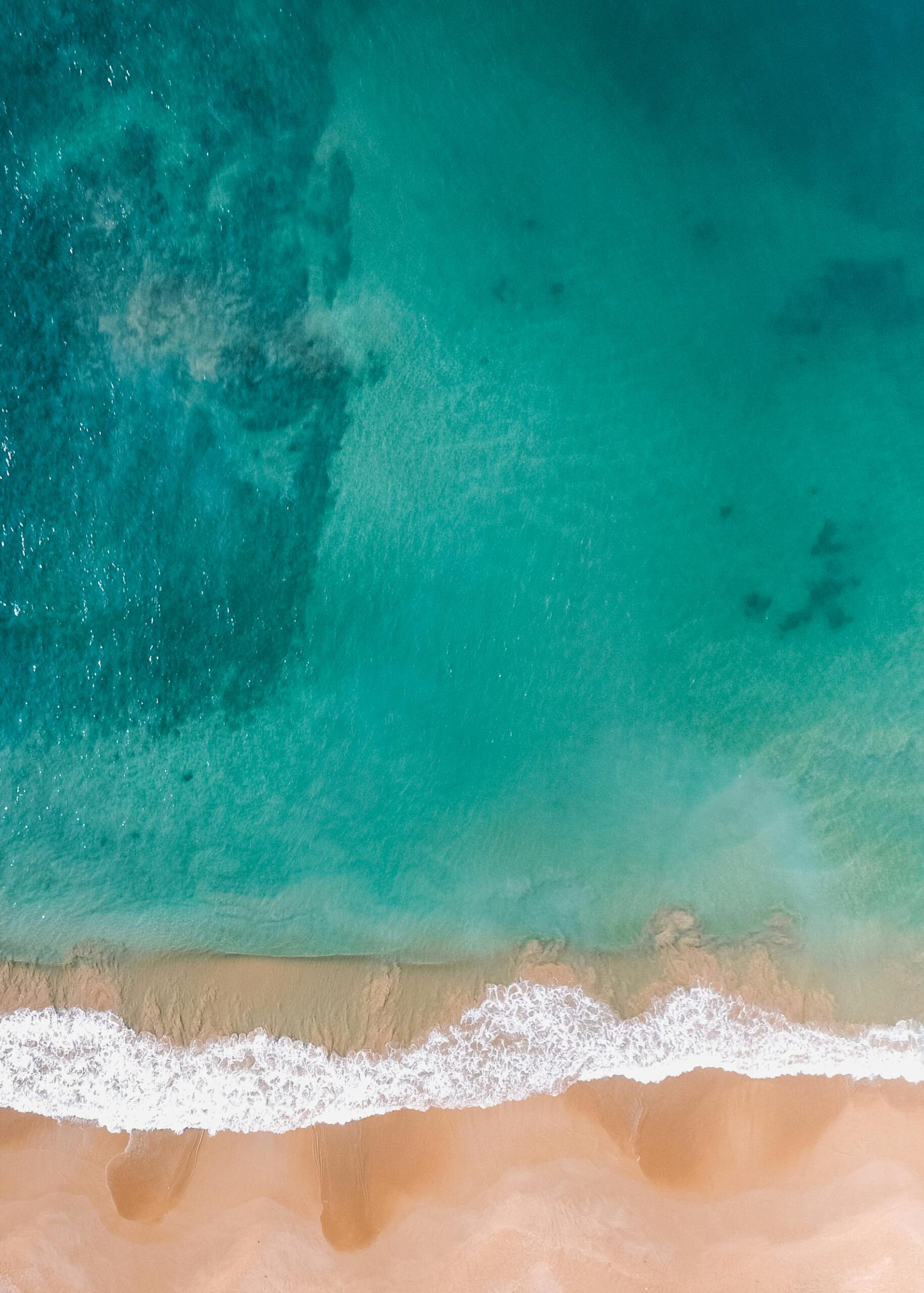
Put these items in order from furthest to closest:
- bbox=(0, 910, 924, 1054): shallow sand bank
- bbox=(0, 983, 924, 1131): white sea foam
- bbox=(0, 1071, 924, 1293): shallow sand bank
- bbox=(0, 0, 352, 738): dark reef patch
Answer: bbox=(0, 0, 352, 738): dark reef patch
bbox=(0, 910, 924, 1054): shallow sand bank
bbox=(0, 983, 924, 1131): white sea foam
bbox=(0, 1071, 924, 1293): shallow sand bank

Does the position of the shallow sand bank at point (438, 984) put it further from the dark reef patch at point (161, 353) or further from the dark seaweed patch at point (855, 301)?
the dark seaweed patch at point (855, 301)

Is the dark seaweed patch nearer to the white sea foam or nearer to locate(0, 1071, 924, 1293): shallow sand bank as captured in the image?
the white sea foam

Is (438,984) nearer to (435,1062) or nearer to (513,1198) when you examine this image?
(435,1062)

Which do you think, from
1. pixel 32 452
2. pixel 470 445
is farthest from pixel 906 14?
pixel 32 452

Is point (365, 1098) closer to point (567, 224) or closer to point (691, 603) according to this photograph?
point (691, 603)

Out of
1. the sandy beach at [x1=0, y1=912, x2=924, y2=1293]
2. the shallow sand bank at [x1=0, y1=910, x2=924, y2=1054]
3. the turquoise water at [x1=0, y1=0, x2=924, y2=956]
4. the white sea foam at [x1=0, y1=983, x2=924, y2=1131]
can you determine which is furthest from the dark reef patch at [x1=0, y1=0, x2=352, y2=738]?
the sandy beach at [x1=0, y1=912, x2=924, y2=1293]

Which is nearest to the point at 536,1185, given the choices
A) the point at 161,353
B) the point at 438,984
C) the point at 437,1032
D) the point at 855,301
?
the point at 437,1032

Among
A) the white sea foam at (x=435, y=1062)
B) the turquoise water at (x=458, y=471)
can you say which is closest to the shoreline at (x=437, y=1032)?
the white sea foam at (x=435, y=1062)
